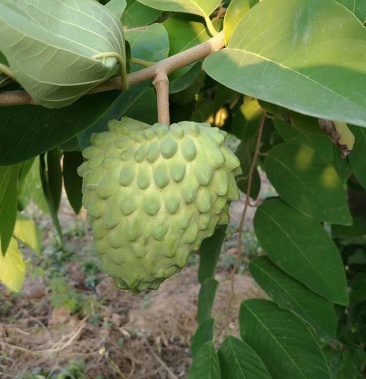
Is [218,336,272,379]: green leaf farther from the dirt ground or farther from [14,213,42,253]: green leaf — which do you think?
the dirt ground

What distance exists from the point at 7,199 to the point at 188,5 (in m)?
0.53

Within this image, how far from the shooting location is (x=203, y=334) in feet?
4.34

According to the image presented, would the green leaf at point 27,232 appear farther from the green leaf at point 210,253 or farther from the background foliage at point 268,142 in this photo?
the green leaf at point 210,253

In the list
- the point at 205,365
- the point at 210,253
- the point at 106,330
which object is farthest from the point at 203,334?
the point at 106,330

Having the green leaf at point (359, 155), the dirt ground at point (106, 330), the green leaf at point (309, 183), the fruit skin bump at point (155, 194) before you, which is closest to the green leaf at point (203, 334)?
the green leaf at point (309, 183)

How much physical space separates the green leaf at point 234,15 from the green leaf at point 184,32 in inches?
5.4

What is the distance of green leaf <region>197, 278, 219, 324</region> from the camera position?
143 cm

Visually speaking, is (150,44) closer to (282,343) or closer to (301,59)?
(301,59)

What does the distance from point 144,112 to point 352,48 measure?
1.62 feet

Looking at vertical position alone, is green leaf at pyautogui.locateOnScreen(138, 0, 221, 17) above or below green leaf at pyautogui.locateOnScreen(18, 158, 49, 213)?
above

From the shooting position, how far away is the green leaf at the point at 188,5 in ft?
3.05

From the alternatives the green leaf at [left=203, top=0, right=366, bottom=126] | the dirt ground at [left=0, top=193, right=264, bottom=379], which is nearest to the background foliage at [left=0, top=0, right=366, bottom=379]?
the green leaf at [left=203, top=0, right=366, bottom=126]

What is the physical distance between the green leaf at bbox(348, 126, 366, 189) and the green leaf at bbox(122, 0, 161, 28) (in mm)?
493

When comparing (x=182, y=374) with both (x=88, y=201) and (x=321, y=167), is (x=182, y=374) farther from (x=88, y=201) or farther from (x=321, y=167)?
(x=88, y=201)
